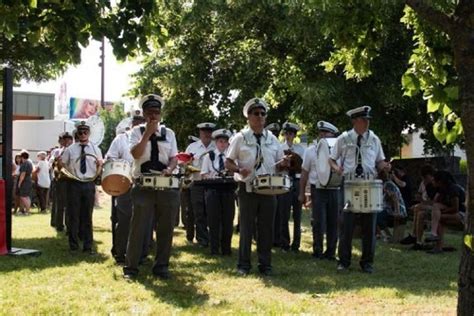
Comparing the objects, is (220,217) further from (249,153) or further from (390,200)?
(390,200)

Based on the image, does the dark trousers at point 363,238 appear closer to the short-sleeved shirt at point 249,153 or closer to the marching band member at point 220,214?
the short-sleeved shirt at point 249,153

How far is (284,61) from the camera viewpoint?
1867 cm

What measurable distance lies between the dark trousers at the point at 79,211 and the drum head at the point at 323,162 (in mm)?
3620

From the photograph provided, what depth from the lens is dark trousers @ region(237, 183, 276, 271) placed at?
840 cm

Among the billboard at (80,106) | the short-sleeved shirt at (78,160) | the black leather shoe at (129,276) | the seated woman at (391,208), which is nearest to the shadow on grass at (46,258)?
the short-sleeved shirt at (78,160)

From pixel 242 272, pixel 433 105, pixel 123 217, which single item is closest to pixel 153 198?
pixel 123 217

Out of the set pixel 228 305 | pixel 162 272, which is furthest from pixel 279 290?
pixel 162 272

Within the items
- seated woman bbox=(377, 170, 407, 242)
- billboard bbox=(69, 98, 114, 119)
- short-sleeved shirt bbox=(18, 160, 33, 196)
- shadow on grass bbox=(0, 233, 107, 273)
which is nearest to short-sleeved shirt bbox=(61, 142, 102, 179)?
shadow on grass bbox=(0, 233, 107, 273)

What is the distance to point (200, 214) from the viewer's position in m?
11.6

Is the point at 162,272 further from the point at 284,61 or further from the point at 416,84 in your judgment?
the point at 284,61

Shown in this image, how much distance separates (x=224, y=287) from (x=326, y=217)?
3099 mm

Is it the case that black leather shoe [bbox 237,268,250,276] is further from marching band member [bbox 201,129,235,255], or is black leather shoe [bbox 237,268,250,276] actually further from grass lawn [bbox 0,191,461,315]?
marching band member [bbox 201,129,235,255]

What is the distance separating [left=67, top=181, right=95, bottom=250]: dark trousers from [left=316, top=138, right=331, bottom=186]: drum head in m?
3.62

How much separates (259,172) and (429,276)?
2.52 metres
